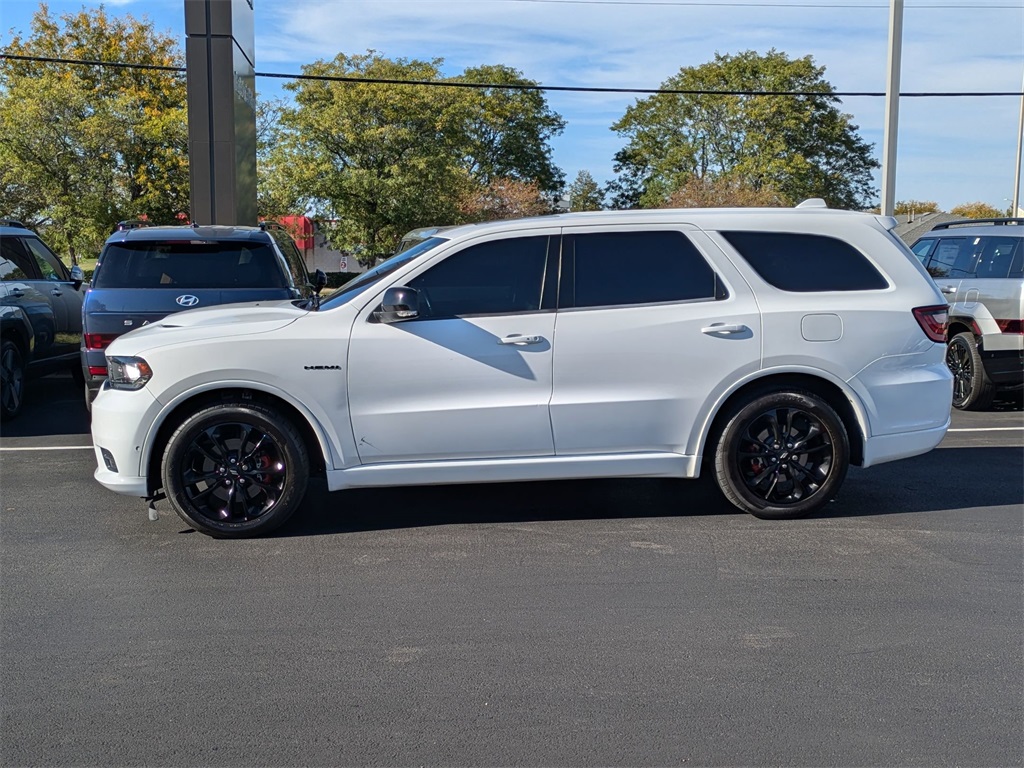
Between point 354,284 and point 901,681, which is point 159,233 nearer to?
point 354,284

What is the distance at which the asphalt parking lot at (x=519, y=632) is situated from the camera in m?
3.57

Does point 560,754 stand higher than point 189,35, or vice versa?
point 189,35

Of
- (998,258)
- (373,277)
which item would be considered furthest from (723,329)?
(998,258)

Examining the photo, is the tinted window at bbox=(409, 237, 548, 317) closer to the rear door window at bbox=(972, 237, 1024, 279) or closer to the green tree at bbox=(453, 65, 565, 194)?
the rear door window at bbox=(972, 237, 1024, 279)

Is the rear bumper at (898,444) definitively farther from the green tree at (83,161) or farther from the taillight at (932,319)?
the green tree at (83,161)

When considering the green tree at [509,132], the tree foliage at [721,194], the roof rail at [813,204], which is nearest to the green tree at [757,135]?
the tree foliage at [721,194]

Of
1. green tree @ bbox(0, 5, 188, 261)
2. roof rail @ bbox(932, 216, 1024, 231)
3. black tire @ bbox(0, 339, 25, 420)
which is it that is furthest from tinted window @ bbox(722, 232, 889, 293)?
green tree @ bbox(0, 5, 188, 261)

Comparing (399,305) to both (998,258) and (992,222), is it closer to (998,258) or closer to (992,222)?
(998,258)

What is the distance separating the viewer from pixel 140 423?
227 inches

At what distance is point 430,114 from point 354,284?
130ft

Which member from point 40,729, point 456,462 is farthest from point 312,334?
point 40,729

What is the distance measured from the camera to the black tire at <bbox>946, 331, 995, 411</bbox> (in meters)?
10.4

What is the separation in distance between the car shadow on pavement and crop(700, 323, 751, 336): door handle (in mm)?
1193

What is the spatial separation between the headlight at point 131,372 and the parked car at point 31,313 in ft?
15.3
